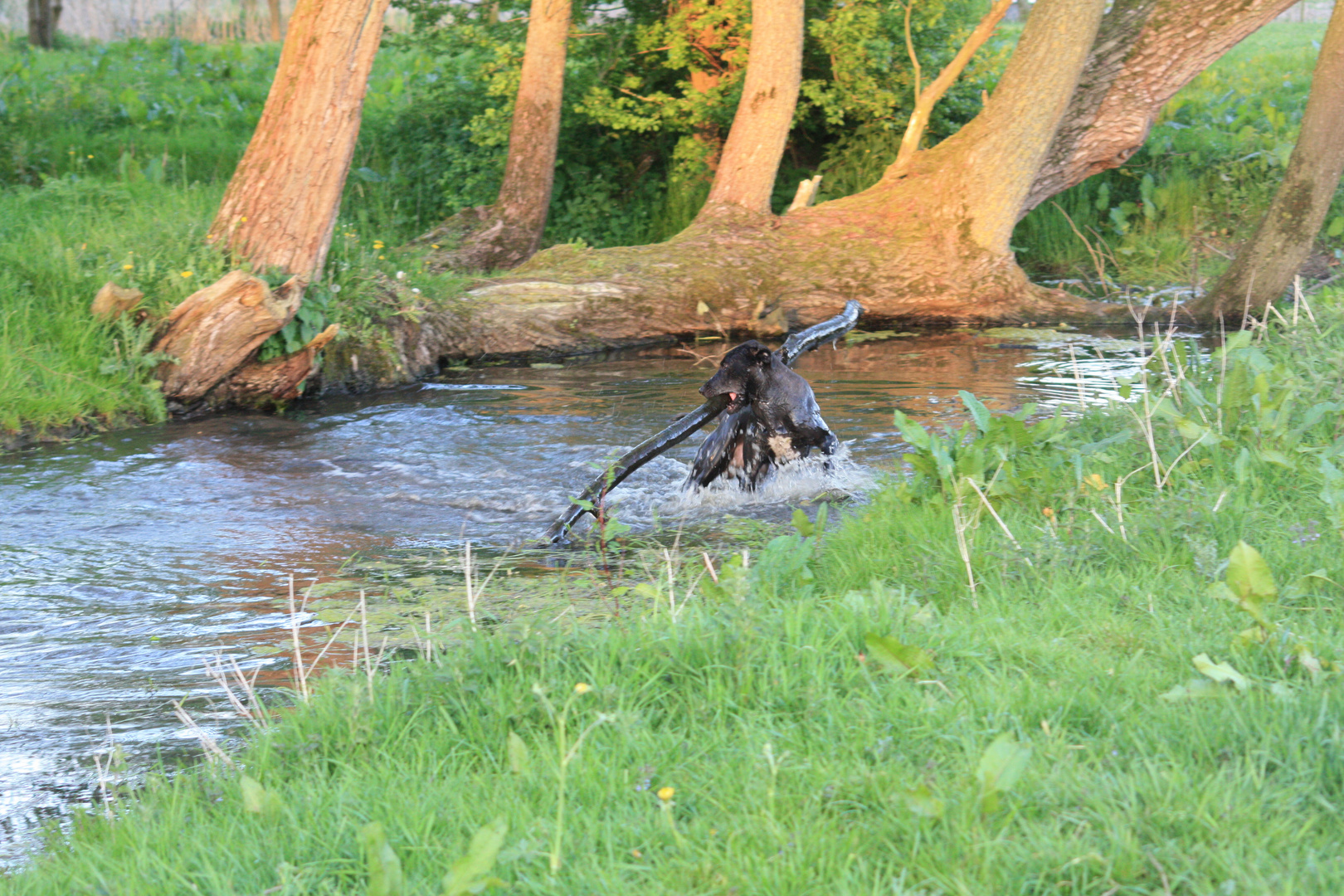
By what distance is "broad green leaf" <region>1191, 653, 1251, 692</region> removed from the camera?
265 cm

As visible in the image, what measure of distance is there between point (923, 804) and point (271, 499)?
4918 millimetres

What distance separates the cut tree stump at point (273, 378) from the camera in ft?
27.1

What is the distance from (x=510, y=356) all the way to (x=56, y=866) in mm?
7896

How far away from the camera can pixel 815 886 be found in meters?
2.18

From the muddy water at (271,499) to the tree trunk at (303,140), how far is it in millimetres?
1263

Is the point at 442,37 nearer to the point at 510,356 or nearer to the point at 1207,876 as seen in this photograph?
the point at 510,356

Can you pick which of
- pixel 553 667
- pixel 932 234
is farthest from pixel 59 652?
pixel 932 234

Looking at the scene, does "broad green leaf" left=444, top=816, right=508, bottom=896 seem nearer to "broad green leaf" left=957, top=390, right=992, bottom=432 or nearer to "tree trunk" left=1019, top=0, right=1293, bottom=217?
"broad green leaf" left=957, top=390, right=992, bottom=432

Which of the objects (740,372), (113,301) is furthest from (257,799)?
(113,301)

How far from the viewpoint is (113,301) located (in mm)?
7637

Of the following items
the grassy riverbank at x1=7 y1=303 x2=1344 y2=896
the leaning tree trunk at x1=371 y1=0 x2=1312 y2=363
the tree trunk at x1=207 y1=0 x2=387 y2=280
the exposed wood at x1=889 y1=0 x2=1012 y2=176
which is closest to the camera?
the grassy riverbank at x1=7 y1=303 x2=1344 y2=896

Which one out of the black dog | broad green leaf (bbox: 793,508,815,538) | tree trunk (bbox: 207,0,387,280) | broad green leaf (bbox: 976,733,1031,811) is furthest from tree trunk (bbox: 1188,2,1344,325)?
broad green leaf (bbox: 976,733,1031,811)

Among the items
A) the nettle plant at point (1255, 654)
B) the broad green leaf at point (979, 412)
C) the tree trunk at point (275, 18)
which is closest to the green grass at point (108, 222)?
the broad green leaf at point (979, 412)

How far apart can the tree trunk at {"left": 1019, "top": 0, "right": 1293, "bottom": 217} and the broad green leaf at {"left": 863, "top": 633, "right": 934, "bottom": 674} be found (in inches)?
373
